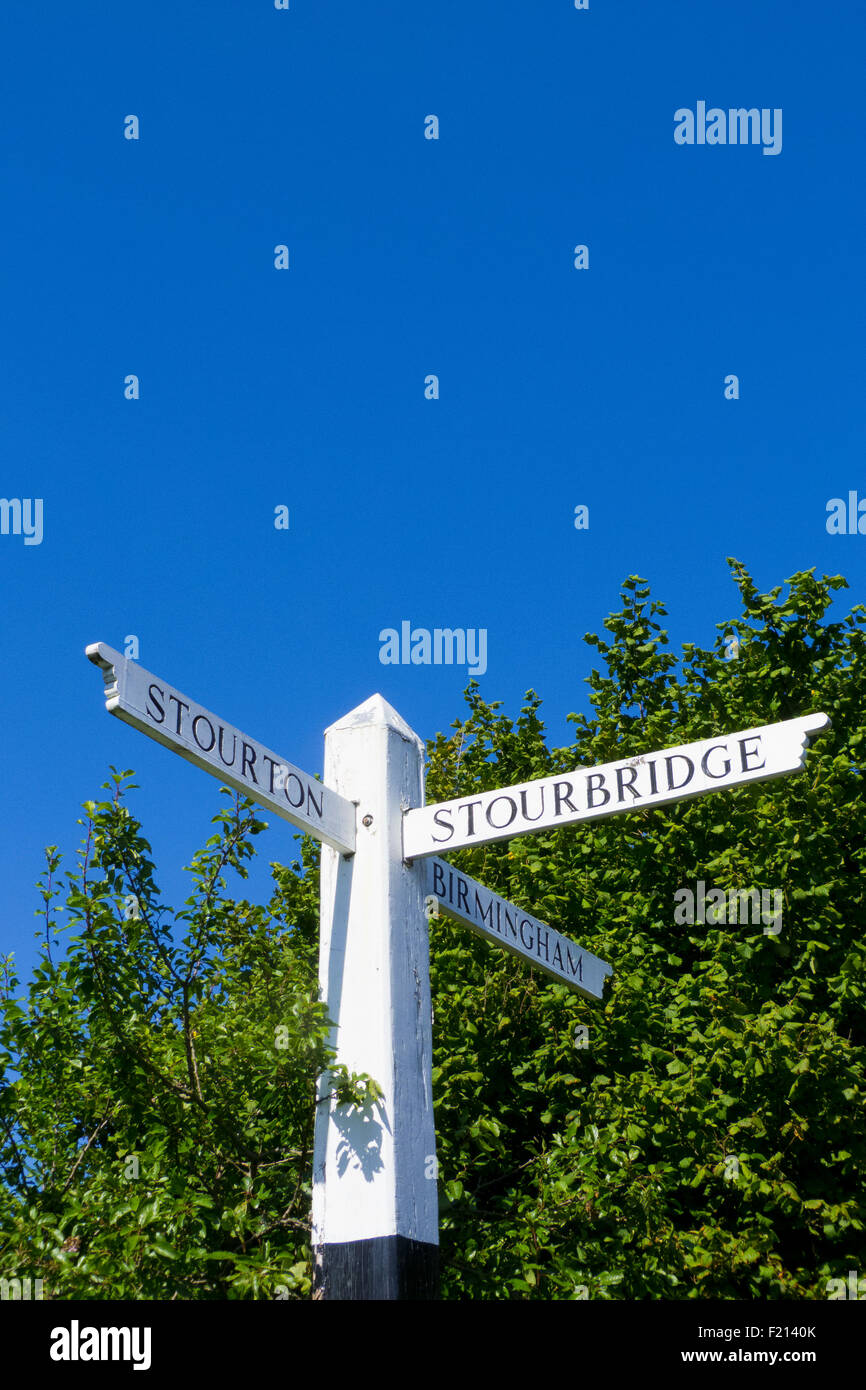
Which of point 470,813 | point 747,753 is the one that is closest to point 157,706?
point 470,813

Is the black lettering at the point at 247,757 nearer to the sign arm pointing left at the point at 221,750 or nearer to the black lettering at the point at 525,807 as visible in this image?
the sign arm pointing left at the point at 221,750

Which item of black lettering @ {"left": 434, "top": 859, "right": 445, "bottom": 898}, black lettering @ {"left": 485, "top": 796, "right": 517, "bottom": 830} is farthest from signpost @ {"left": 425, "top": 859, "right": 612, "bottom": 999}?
black lettering @ {"left": 485, "top": 796, "right": 517, "bottom": 830}

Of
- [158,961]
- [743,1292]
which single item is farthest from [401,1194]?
[743,1292]

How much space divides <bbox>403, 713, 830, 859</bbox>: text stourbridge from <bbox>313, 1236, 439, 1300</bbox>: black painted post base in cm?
112

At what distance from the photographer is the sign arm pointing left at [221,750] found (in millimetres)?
3678

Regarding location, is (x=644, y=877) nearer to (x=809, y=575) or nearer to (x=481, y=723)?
(x=809, y=575)

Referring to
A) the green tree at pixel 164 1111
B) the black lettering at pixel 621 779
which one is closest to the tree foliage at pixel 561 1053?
the green tree at pixel 164 1111

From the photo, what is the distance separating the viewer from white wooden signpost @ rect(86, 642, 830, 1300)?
3748mm

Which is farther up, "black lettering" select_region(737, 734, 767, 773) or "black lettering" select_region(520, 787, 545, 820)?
"black lettering" select_region(737, 734, 767, 773)

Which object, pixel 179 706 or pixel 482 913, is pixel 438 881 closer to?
pixel 482 913

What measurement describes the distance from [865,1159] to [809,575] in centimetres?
520

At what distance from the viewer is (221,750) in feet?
13.0

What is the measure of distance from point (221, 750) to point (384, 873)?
0.64 metres

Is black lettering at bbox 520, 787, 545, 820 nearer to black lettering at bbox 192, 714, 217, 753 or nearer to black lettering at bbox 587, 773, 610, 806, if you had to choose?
black lettering at bbox 587, 773, 610, 806
